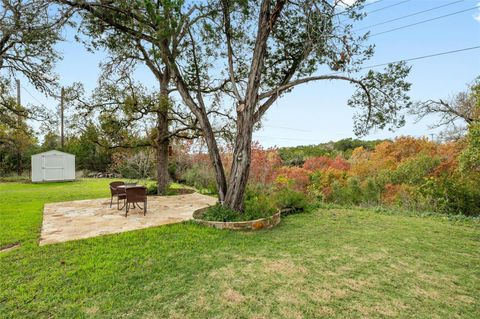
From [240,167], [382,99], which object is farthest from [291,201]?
[382,99]

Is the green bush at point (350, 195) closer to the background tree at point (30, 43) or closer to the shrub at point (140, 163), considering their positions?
the shrub at point (140, 163)

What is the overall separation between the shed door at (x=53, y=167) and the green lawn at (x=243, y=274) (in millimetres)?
12907

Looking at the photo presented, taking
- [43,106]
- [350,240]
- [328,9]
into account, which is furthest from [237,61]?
[43,106]

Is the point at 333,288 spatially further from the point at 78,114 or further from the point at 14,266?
the point at 78,114

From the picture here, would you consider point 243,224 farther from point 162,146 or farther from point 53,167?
point 53,167

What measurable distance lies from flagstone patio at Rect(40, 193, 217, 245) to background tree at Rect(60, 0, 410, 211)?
5.33ft

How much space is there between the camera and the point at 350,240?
475 cm

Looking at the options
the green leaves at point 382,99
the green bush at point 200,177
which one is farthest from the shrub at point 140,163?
the green leaves at point 382,99

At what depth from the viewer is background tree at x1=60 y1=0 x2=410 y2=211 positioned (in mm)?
5461

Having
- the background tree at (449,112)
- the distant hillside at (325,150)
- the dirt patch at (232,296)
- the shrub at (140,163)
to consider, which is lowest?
the dirt patch at (232,296)

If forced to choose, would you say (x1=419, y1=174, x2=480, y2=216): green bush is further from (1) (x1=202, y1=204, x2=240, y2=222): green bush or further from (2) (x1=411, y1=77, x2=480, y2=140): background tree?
(1) (x1=202, y1=204, x2=240, y2=222): green bush

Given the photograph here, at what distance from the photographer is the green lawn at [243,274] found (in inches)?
99.3

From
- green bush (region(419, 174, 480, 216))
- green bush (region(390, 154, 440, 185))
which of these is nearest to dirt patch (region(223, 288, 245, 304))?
green bush (region(419, 174, 480, 216))

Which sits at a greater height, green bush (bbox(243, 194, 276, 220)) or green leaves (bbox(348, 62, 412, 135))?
green leaves (bbox(348, 62, 412, 135))
